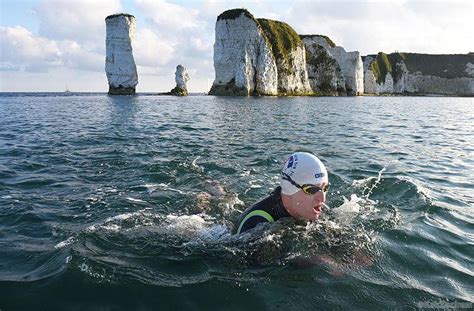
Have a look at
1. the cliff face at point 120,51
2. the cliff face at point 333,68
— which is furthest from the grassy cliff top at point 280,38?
the cliff face at point 120,51

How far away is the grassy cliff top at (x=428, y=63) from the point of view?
524ft

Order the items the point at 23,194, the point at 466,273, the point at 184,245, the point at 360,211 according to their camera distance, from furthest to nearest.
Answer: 1. the point at 23,194
2. the point at 360,211
3. the point at 184,245
4. the point at 466,273

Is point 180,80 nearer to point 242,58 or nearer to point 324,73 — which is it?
point 242,58

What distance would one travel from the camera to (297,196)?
5.94 meters

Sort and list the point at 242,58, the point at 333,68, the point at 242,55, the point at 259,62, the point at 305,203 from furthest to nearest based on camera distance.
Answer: the point at 333,68
the point at 259,62
the point at 242,55
the point at 242,58
the point at 305,203

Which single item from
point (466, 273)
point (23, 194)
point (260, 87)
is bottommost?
point (466, 273)

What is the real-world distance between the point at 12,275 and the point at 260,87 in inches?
3323

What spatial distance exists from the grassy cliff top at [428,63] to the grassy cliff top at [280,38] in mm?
70627

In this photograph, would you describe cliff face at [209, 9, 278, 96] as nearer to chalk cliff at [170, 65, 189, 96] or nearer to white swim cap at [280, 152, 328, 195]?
chalk cliff at [170, 65, 189, 96]

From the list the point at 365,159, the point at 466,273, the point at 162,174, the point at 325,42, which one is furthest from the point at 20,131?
the point at 325,42

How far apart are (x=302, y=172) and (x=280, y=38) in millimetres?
97680

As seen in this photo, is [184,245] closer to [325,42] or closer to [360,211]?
[360,211]

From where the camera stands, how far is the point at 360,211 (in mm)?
8141

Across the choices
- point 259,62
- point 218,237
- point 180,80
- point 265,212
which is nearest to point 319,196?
point 265,212
